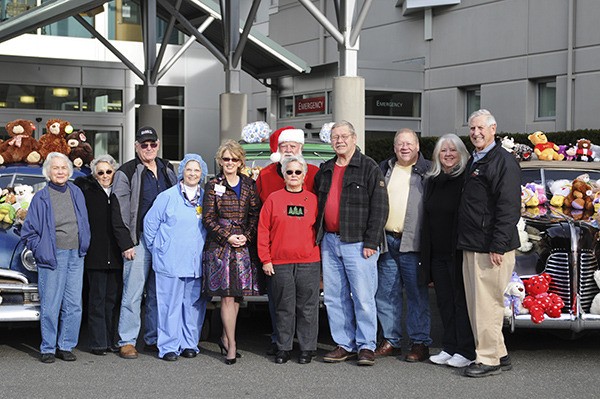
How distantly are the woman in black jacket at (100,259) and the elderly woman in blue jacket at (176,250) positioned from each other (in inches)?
14.8

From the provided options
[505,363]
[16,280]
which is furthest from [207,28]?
[505,363]

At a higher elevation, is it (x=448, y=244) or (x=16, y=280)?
(x=448, y=244)

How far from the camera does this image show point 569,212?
366 inches

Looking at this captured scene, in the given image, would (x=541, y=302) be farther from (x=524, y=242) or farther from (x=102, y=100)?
(x=102, y=100)

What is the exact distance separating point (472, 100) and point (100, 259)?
1763cm

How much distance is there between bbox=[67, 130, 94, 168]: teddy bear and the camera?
10.4 meters

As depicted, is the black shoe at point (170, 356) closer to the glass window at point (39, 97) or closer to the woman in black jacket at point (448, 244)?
the woman in black jacket at point (448, 244)

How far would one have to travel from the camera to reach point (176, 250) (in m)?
7.97

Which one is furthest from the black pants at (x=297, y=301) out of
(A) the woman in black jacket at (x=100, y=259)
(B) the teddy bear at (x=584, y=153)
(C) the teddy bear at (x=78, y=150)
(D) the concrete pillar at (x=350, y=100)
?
(D) the concrete pillar at (x=350, y=100)

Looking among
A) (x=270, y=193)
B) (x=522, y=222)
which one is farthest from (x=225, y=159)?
(x=522, y=222)

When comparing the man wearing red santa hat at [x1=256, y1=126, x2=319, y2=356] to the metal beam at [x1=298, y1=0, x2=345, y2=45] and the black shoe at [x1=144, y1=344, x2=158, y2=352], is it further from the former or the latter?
the metal beam at [x1=298, y1=0, x2=345, y2=45]

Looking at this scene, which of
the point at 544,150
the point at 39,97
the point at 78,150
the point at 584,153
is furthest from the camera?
the point at 39,97

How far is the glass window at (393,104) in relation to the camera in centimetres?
2527

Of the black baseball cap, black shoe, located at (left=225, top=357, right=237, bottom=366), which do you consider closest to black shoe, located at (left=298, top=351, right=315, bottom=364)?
black shoe, located at (left=225, top=357, right=237, bottom=366)
